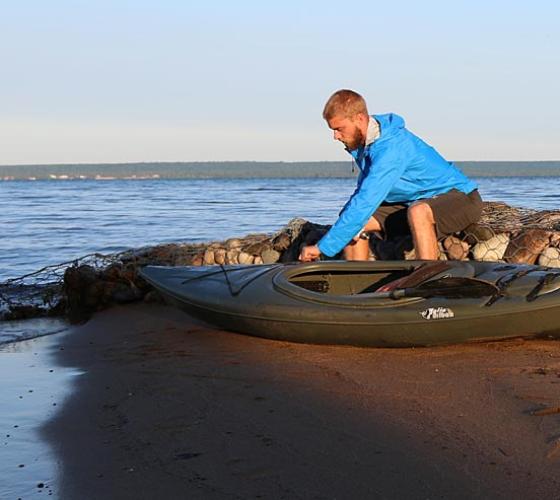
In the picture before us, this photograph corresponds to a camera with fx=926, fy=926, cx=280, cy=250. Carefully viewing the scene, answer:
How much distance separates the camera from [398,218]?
7398 mm

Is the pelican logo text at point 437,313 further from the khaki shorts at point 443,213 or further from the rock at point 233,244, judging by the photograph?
the rock at point 233,244

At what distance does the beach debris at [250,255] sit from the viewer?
7.84 m

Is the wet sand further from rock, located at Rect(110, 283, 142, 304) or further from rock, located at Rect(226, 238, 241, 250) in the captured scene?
rock, located at Rect(226, 238, 241, 250)

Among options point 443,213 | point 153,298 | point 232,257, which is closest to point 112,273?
point 153,298

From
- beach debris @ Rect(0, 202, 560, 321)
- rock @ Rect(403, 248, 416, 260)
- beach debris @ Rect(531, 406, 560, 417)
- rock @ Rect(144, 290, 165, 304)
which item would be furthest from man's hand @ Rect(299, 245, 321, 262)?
beach debris @ Rect(531, 406, 560, 417)

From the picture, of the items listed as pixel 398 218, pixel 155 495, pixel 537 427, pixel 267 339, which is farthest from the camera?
pixel 398 218

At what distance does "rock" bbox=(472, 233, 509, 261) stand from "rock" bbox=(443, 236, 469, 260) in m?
0.11

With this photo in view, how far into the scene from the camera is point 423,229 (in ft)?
22.6

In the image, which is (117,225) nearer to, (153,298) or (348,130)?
(153,298)

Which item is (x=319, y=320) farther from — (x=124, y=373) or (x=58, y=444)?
(x=58, y=444)

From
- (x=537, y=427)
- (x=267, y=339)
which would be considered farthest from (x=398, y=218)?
(x=537, y=427)

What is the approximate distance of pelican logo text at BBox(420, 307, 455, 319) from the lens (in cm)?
571

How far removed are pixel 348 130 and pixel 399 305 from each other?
1525 mm

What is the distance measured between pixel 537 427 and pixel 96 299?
16.6ft
